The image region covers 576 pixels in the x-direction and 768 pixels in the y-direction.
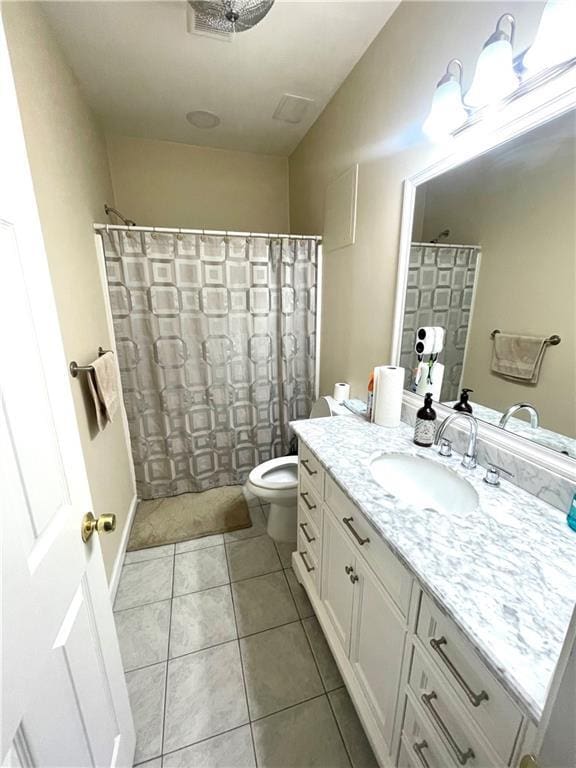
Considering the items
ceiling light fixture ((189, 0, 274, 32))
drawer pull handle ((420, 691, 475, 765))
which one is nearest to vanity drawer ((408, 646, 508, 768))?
drawer pull handle ((420, 691, 475, 765))

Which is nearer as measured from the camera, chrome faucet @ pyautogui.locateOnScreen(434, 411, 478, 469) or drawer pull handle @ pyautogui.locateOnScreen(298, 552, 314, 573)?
chrome faucet @ pyautogui.locateOnScreen(434, 411, 478, 469)

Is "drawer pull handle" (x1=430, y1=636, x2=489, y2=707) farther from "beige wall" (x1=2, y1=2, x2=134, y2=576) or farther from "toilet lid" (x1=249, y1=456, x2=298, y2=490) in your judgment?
"beige wall" (x1=2, y1=2, x2=134, y2=576)

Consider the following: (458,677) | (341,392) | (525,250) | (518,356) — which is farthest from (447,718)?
(341,392)

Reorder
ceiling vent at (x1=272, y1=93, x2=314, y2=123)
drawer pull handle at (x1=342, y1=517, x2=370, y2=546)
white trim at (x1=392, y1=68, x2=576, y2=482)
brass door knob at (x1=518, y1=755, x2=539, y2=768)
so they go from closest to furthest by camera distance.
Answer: brass door knob at (x1=518, y1=755, x2=539, y2=768) < white trim at (x1=392, y1=68, x2=576, y2=482) < drawer pull handle at (x1=342, y1=517, x2=370, y2=546) < ceiling vent at (x1=272, y1=93, x2=314, y2=123)

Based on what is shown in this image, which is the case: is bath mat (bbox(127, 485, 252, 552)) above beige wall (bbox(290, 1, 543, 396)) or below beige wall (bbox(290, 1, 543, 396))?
below

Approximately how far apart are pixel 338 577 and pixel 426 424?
669mm

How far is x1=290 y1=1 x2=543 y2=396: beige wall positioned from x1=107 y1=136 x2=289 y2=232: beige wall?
449mm

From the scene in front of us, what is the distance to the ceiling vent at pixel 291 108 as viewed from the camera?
6.00 ft

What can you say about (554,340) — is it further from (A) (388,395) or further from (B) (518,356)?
(A) (388,395)

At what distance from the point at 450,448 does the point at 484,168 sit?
98 centimetres

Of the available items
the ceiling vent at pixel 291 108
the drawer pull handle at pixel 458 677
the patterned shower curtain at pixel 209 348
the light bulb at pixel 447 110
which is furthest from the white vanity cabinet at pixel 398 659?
the ceiling vent at pixel 291 108

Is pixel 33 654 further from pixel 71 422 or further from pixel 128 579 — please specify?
pixel 128 579

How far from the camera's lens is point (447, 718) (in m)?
0.65

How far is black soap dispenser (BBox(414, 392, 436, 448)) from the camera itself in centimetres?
123
